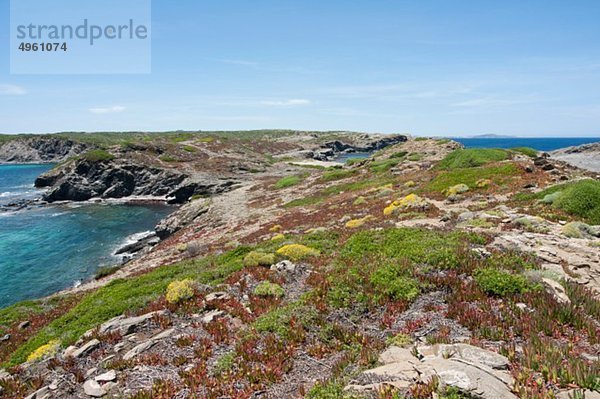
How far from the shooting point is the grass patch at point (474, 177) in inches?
1022

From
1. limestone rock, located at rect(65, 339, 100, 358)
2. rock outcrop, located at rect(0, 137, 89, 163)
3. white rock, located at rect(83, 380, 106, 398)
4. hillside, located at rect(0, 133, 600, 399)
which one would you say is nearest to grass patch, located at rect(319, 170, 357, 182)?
hillside, located at rect(0, 133, 600, 399)

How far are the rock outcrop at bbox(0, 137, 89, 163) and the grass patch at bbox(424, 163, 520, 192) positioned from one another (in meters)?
190

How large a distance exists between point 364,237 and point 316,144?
178m

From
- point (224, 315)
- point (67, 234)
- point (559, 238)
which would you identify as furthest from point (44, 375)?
point (67, 234)

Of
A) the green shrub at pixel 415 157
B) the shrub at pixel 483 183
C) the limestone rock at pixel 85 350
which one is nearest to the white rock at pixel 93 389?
the limestone rock at pixel 85 350

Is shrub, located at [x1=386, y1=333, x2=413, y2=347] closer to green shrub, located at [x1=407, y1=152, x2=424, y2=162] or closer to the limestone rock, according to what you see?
the limestone rock

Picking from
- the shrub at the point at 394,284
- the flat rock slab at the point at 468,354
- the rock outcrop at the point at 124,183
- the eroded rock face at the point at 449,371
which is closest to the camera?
the eroded rock face at the point at 449,371

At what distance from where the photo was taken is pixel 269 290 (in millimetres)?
11680

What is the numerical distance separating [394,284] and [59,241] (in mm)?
49997

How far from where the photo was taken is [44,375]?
30.0 feet

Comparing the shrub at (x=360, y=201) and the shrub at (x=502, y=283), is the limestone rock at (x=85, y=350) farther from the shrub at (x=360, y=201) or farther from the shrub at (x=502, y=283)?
the shrub at (x=360, y=201)

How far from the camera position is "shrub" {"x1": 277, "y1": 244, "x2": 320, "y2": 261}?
1468 centimetres

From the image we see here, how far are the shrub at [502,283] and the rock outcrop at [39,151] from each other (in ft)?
660

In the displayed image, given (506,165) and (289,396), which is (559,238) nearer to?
(289,396)
